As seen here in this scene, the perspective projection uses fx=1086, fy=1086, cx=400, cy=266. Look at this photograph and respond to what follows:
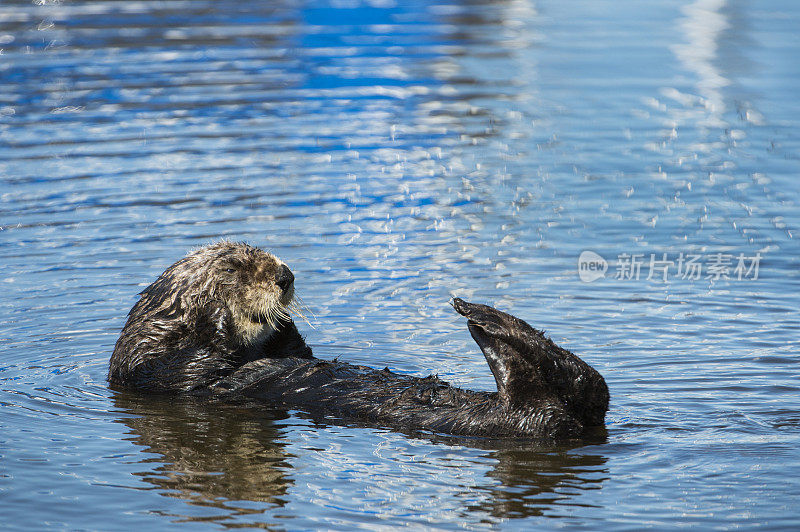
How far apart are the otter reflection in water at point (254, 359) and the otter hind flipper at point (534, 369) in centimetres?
6

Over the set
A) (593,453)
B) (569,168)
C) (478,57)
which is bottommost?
(593,453)

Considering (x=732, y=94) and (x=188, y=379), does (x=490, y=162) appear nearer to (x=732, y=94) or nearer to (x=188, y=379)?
(x=732, y=94)

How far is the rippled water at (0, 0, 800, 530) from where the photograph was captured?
439cm

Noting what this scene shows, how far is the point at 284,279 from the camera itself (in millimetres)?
5285

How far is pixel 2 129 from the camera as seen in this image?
11.3 meters

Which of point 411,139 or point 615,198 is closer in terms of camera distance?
point 615,198

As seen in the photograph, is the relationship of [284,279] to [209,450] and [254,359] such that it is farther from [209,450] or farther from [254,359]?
[209,450]

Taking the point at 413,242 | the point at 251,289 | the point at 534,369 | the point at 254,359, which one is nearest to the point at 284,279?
the point at 251,289

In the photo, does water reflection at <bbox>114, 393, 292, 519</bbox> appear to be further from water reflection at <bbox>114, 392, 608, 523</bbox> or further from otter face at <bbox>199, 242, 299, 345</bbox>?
otter face at <bbox>199, 242, 299, 345</bbox>

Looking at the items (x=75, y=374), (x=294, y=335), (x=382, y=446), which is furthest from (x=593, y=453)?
(x=75, y=374)

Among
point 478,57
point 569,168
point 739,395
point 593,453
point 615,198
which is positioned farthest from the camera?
point 478,57

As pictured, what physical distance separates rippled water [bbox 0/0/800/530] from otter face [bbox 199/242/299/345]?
18.8 inches

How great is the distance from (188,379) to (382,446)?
1.18 meters

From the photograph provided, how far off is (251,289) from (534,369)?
1542 mm
